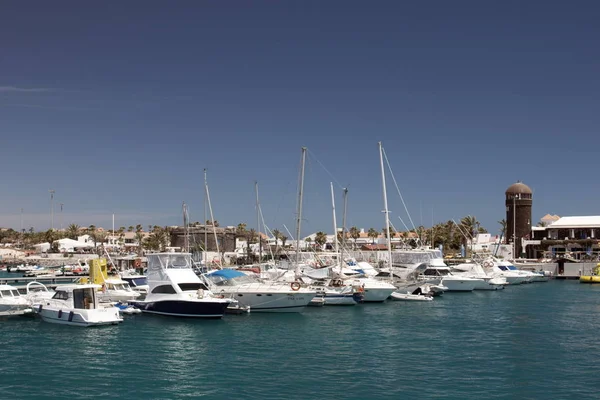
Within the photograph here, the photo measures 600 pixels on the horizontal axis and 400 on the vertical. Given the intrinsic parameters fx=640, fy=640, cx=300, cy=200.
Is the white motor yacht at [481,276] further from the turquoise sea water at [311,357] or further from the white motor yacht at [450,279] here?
the turquoise sea water at [311,357]

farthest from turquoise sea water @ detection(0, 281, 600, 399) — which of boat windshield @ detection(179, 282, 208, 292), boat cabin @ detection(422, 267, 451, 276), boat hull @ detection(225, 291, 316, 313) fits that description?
boat cabin @ detection(422, 267, 451, 276)

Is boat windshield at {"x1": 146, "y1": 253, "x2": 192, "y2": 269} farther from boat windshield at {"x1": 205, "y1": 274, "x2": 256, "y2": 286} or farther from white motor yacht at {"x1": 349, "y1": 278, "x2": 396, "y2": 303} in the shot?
white motor yacht at {"x1": 349, "y1": 278, "x2": 396, "y2": 303}

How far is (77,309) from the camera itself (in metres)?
44.6

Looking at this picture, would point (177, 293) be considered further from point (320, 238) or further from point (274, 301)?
point (320, 238)

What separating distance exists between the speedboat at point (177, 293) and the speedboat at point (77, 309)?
12.1 ft

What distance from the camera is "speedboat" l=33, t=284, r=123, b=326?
44.2 m

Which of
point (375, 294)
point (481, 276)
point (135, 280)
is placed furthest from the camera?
point (481, 276)

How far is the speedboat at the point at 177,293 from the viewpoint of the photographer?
47.4 m

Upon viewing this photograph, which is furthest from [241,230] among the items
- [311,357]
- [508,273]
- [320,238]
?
[311,357]

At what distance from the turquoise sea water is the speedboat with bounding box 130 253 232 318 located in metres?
1.10

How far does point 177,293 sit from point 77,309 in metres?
7.35

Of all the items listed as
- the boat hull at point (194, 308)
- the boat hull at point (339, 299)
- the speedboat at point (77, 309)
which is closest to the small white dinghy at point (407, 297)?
the boat hull at point (339, 299)

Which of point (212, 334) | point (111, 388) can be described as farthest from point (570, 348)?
point (111, 388)

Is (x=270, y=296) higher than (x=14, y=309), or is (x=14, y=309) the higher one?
(x=270, y=296)
